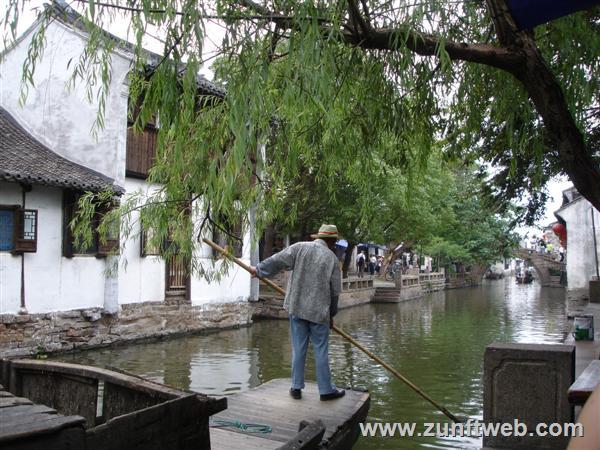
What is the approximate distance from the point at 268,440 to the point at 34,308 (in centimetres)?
828

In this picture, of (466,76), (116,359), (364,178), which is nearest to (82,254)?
(116,359)

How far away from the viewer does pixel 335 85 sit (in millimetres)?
4230

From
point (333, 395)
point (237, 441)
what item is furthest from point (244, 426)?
point (333, 395)

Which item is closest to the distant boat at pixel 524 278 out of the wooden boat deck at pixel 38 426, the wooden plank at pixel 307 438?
the wooden plank at pixel 307 438

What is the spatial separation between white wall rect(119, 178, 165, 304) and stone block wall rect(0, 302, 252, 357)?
0.20 m

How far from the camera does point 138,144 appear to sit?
43.8 ft

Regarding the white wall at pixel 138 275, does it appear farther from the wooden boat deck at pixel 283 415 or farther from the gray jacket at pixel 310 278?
the gray jacket at pixel 310 278

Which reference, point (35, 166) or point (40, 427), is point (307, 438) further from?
point (35, 166)

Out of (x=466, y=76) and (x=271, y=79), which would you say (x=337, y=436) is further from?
(x=466, y=76)

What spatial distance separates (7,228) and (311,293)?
7.60m

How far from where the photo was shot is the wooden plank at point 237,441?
4293 millimetres

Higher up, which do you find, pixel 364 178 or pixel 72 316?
pixel 364 178

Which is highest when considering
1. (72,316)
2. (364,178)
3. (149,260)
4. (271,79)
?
(271,79)

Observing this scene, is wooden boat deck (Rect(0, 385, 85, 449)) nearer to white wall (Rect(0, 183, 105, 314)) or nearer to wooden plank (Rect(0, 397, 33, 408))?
wooden plank (Rect(0, 397, 33, 408))
